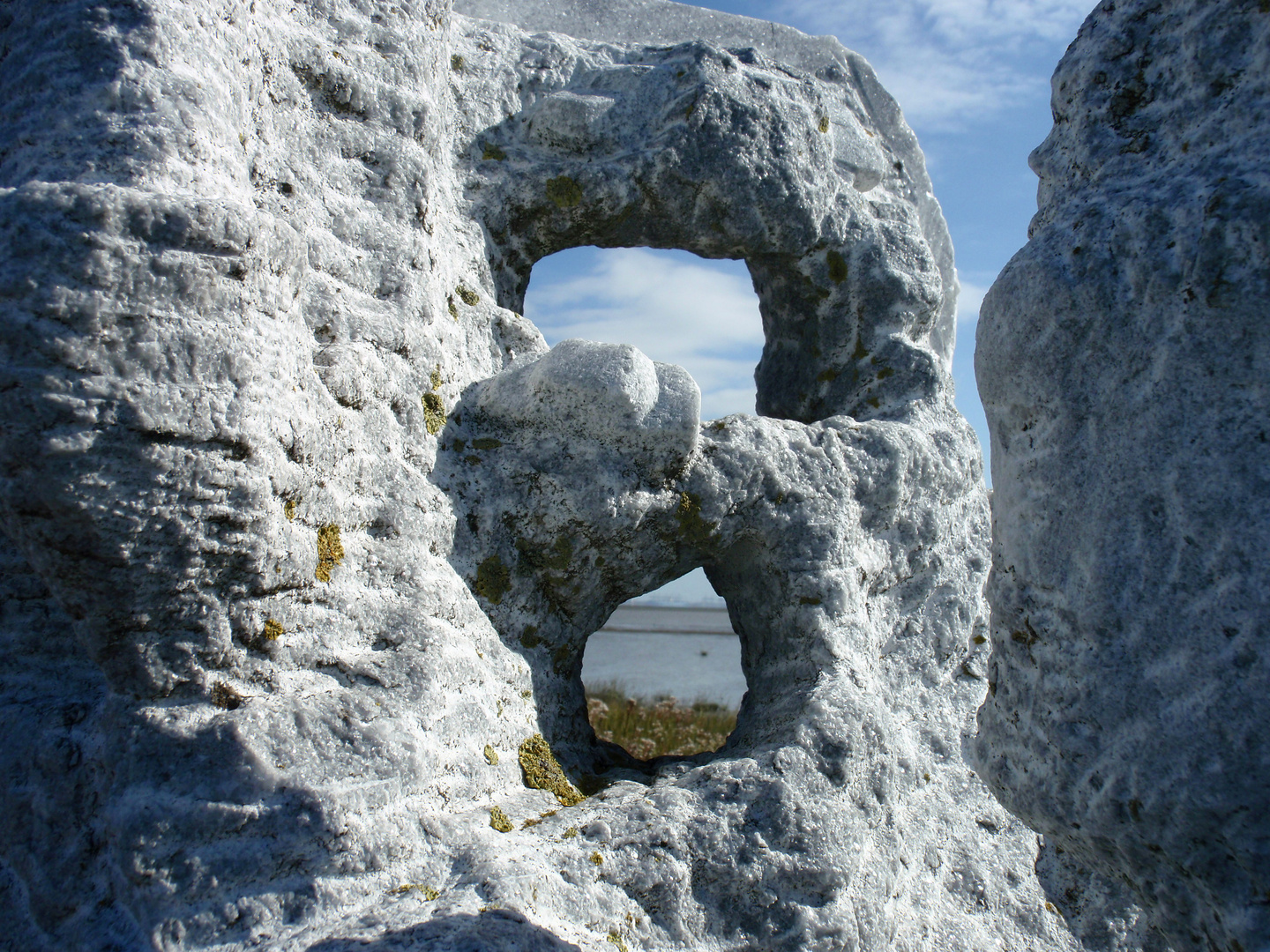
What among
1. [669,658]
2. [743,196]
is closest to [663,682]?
[669,658]

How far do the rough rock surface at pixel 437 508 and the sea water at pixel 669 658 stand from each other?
383 cm

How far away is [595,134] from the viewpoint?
2.59 m

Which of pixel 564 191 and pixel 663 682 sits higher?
pixel 564 191

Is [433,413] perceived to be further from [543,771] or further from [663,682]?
[663,682]

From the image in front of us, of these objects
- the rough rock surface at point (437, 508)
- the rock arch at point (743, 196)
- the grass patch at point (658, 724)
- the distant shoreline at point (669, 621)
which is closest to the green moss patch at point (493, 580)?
the rough rock surface at point (437, 508)

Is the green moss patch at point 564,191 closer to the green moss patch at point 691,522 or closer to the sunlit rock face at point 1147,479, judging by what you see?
the green moss patch at point 691,522

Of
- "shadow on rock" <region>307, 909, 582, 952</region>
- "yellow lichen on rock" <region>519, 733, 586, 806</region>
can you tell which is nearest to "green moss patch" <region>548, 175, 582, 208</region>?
"yellow lichen on rock" <region>519, 733, 586, 806</region>

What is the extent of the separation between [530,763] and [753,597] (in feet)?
2.65

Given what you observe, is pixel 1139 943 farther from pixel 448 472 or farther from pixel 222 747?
pixel 222 747

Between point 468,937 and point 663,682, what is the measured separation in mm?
8312

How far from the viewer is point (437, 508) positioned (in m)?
1.98

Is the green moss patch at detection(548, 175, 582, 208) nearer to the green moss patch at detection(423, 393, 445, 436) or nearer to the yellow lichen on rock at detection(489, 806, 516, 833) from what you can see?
the green moss patch at detection(423, 393, 445, 436)

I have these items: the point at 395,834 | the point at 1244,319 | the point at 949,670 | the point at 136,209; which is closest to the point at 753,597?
the point at 949,670

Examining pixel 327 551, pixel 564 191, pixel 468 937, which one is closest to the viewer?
pixel 468 937
